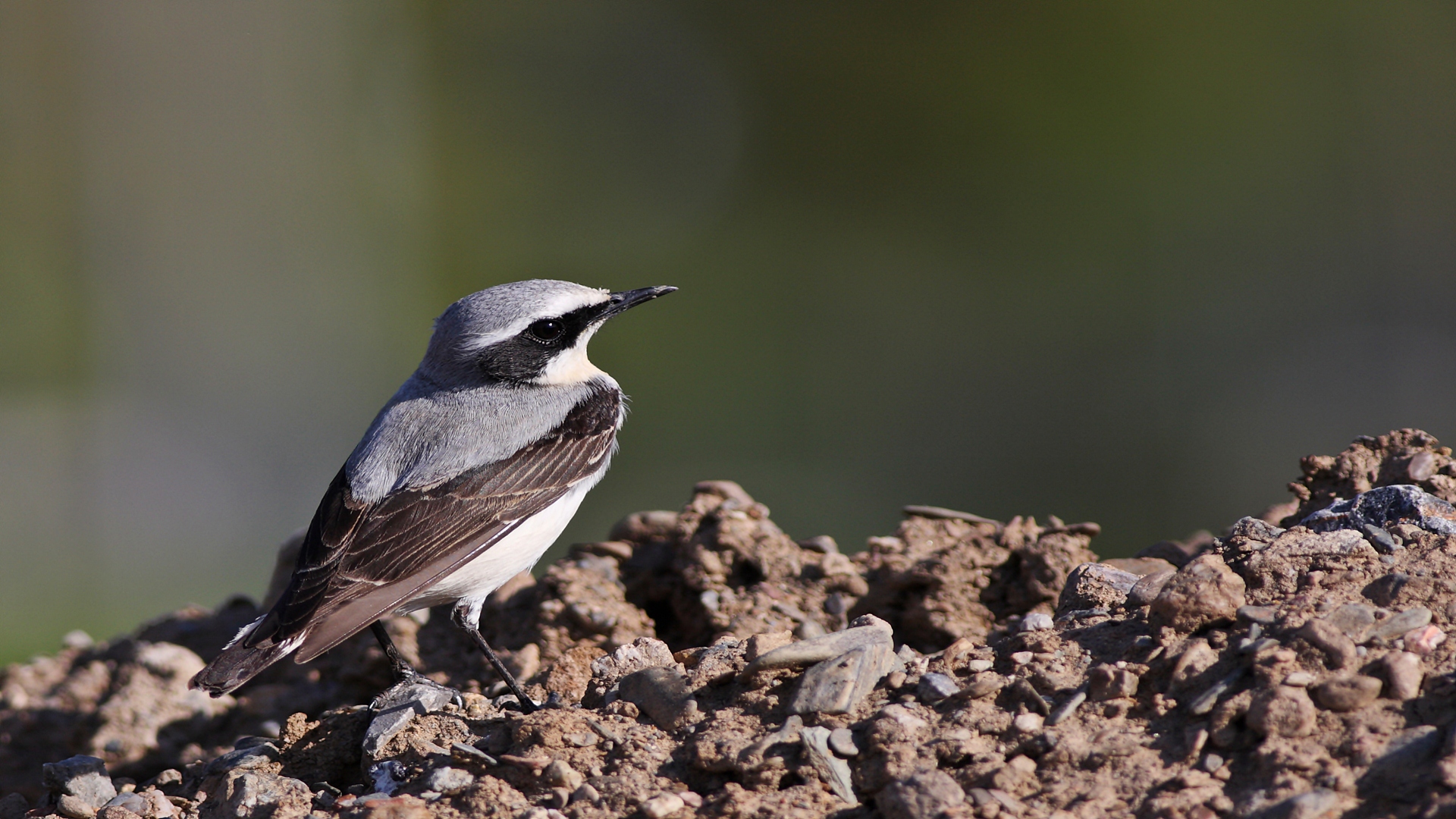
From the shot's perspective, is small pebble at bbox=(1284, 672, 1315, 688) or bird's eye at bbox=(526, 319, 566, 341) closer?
small pebble at bbox=(1284, 672, 1315, 688)

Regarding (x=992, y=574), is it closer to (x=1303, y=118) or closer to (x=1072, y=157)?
(x=1072, y=157)

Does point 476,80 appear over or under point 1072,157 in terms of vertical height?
under

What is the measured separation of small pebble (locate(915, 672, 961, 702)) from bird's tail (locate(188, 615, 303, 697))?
7.01 feet

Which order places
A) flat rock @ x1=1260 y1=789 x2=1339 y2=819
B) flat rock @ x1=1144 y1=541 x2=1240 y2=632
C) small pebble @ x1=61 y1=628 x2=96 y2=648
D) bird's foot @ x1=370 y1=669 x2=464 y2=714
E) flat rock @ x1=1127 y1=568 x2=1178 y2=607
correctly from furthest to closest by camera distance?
1. small pebble @ x1=61 y1=628 x2=96 y2=648
2. bird's foot @ x1=370 y1=669 x2=464 y2=714
3. flat rock @ x1=1127 y1=568 x2=1178 y2=607
4. flat rock @ x1=1144 y1=541 x2=1240 y2=632
5. flat rock @ x1=1260 y1=789 x2=1339 y2=819

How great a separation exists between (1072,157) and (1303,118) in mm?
2246

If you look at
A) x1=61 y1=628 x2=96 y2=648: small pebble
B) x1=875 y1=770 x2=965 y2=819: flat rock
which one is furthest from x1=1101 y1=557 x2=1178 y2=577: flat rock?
x1=61 y1=628 x2=96 y2=648: small pebble

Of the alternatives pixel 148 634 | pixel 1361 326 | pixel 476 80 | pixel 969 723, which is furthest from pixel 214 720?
pixel 1361 326

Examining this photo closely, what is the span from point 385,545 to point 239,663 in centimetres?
62

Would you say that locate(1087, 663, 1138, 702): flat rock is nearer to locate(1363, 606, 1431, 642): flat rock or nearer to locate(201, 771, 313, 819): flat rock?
locate(1363, 606, 1431, 642): flat rock

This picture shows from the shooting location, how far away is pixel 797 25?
40.6ft

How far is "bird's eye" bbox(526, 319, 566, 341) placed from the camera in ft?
16.3

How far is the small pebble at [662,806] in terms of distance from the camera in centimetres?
279

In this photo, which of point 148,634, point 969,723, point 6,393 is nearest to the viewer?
point 969,723

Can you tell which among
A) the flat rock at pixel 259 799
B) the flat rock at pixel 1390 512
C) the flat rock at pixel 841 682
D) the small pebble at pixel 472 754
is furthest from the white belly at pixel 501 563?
the flat rock at pixel 1390 512
